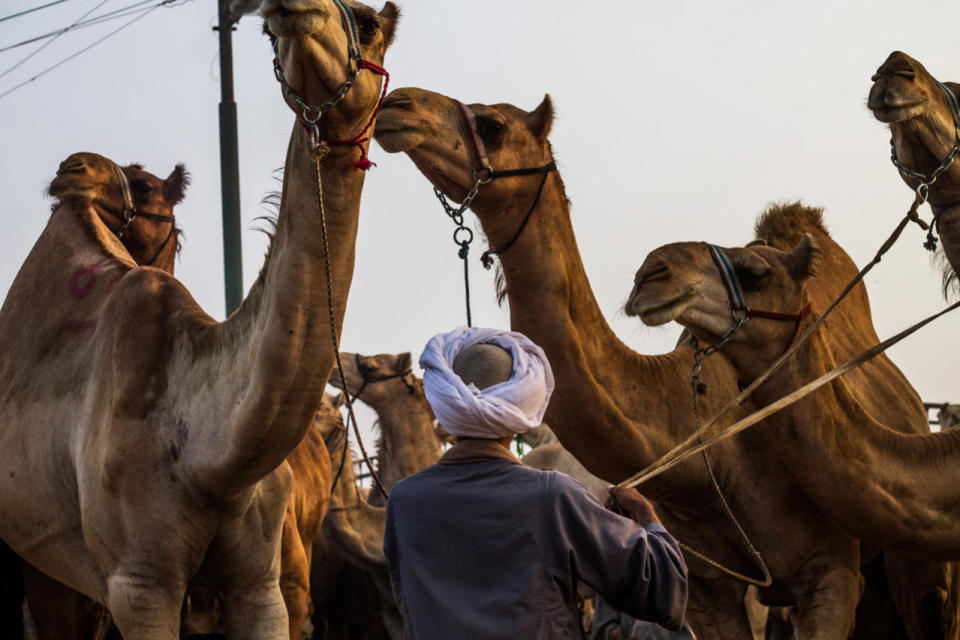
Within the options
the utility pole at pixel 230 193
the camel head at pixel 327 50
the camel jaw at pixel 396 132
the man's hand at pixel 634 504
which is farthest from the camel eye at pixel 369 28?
the utility pole at pixel 230 193

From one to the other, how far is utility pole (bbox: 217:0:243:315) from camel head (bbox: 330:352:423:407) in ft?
4.81

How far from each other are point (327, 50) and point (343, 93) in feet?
0.52

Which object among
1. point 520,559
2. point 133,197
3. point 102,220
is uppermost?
point 133,197

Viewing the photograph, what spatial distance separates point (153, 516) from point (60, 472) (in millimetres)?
959

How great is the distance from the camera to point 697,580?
6867 millimetres

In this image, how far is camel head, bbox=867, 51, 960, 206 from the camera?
6.30 meters

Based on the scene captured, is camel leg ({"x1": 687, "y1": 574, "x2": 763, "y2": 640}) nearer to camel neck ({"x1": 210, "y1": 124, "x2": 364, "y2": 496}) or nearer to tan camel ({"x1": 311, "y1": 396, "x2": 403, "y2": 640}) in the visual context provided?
camel neck ({"x1": 210, "y1": 124, "x2": 364, "y2": 496})

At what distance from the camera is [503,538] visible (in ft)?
10.2

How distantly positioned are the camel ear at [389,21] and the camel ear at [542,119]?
1648mm

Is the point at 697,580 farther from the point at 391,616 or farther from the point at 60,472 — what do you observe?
the point at 391,616

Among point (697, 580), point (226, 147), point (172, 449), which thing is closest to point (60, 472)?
point (172, 449)

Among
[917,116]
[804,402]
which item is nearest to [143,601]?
[804,402]

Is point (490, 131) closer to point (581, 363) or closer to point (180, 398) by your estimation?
point (581, 363)

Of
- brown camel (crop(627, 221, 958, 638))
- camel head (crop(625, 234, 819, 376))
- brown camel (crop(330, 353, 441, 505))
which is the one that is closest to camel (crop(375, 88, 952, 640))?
brown camel (crop(627, 221, 958, 638))
